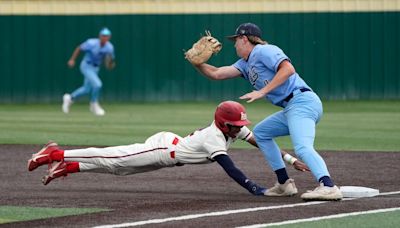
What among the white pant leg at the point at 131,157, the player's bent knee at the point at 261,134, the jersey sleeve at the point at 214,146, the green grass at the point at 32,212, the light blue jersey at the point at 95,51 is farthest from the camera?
the light blue jersey at the point at 95,51

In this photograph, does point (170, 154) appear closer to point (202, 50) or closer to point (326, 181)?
point (202, 50)

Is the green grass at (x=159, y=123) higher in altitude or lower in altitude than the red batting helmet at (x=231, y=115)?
lower

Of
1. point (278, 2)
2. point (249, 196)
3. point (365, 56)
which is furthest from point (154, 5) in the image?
point (249, 196)

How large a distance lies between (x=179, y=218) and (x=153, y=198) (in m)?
1.54

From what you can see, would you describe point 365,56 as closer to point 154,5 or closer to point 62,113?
point 154,5

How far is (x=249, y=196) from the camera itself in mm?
10719

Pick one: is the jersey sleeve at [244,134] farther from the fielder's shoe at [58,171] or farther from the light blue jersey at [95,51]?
the light blue jersey at [95,51]

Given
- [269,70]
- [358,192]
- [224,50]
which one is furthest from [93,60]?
[358,192]

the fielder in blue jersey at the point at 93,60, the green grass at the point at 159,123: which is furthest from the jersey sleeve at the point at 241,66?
the fielder in blue jersey at the point at 93,60

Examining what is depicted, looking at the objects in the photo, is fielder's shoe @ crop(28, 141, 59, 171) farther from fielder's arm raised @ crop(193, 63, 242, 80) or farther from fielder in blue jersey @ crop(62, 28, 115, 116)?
fielder in blue jersey @ crop(62, 28, 115, 116)

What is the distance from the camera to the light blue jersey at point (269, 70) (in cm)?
1048

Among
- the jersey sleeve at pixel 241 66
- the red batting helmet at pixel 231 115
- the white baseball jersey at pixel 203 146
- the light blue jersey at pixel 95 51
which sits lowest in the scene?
the light blue jersey at pixel 95 51

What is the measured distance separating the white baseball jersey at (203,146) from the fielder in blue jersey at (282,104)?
0.51 metres

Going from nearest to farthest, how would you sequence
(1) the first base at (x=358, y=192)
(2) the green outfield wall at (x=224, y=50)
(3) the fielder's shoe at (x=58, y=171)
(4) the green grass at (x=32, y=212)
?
(4) the green grass at (x=32, y=212) < (1) the first base at (x=358, y=192) < (3) the fielder's shoe at (x=58, y=171) < (2) the green outfield wall at (x=224, y=50)
